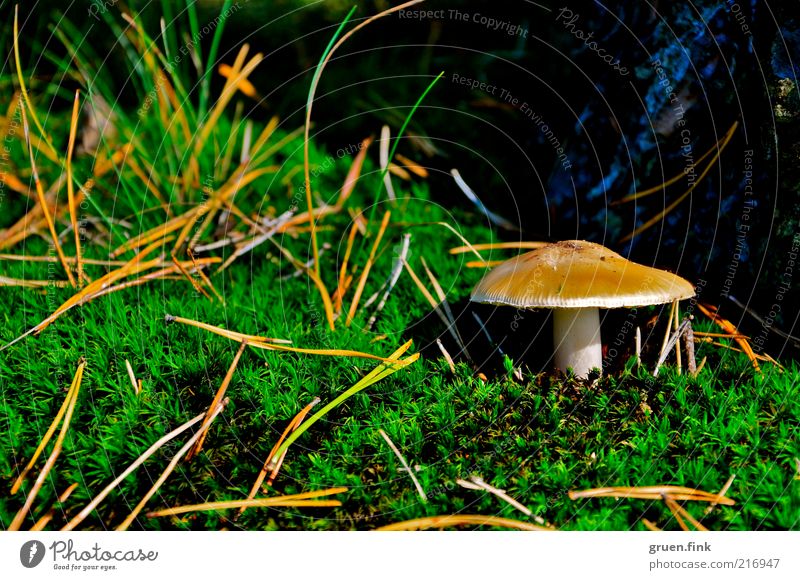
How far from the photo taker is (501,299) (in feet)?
7.28

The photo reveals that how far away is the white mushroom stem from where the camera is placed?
2449mm

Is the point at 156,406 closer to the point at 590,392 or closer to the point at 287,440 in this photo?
the point at 287,440

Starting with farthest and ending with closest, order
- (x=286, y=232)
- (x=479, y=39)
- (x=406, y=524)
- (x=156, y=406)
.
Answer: (x=479, y=39), (x=286, y=232), (x=156, y=406), (x=406, y=524)

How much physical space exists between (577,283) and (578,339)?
1.20 feet

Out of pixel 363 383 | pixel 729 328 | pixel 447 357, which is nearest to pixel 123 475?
pixel 363 383

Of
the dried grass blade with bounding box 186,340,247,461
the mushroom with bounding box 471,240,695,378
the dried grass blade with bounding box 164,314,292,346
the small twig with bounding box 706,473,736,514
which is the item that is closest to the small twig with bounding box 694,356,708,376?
the mushroom with bounding box 471,240,695,378

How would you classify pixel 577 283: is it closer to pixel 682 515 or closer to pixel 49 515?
pixel 682 515

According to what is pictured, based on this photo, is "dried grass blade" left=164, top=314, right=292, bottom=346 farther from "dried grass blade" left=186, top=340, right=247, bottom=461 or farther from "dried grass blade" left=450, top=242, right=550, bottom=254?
"dried grass blade" left=450, top=242, right=550, bottom=254

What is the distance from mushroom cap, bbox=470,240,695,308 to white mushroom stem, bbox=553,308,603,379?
0.65ft

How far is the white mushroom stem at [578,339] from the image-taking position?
2.45 meters

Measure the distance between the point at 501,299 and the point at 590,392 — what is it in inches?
19.0
